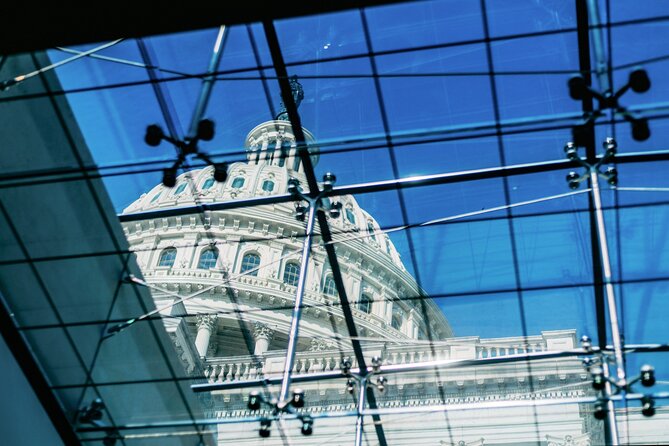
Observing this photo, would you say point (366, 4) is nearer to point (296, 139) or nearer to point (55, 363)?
point (296, 139)

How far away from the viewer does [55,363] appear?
2348cm

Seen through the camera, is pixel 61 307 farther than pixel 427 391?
No

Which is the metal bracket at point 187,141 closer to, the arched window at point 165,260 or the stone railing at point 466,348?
the stone railing at point 466,348

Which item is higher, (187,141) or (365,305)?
(365,305)

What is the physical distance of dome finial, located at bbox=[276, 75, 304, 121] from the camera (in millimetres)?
22487

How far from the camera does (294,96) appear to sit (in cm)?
2262

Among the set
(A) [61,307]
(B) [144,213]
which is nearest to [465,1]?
(B) [144,213]

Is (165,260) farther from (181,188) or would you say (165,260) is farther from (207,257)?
(181,188)

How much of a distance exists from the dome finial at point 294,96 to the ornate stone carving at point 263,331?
15507mm

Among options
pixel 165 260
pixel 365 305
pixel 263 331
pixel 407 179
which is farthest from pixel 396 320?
pixel 165 260

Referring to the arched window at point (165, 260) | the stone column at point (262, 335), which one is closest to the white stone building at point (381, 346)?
the stone column at point (262, 335)

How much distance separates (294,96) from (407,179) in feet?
11.3

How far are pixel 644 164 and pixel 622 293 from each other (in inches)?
146

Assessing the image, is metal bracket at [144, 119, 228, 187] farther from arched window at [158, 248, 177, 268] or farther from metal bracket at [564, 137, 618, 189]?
arched window at [158, 248, 177, 268]
